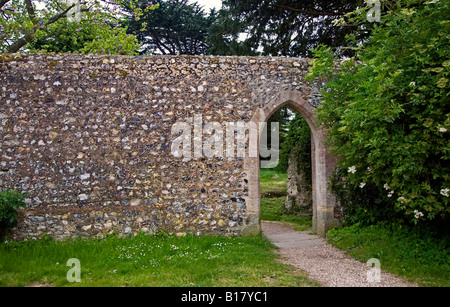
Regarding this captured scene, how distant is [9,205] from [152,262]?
114 inches

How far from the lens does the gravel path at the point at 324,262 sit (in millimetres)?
4246

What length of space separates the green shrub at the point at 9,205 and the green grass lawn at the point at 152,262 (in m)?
0.43

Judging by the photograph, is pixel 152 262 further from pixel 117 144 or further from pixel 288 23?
pixel 288 23

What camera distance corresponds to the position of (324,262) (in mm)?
5246

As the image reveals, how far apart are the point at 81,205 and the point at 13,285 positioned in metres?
2.24

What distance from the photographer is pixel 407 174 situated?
172 inches

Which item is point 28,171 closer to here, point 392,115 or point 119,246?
point 119,246

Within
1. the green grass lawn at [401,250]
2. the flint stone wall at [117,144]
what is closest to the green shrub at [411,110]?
the green grass lawn at [401,250]

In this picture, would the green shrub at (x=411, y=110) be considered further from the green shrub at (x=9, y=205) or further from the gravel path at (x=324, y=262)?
the green shrub at (x=9, y=205)

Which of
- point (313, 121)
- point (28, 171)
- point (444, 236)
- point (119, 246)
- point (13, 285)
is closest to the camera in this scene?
point (13, 285)

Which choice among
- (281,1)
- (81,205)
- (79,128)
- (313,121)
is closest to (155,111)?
(79,128)

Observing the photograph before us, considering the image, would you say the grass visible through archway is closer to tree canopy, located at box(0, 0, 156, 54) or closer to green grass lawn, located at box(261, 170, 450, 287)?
green grass lawn, located at box(261, 170, 450, 287)

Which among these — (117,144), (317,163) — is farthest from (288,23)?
(117,144)

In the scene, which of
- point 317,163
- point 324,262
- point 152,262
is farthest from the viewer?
point 317,163
